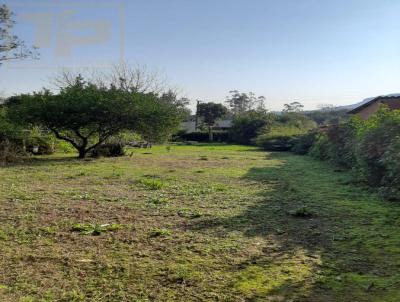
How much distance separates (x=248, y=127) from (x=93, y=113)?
26018mm

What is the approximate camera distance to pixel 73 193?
7.97 m

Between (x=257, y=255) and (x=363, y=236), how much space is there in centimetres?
162

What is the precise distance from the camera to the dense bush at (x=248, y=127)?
40.4 m

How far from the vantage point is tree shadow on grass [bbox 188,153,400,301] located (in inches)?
128

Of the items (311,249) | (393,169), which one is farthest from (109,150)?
(311,249)

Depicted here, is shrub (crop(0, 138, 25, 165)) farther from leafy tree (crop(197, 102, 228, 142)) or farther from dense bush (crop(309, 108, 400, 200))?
leafy tree (crop(197, 102, 228, 142))

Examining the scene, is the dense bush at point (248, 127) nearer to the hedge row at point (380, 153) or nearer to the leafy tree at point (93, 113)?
the leafy tree at point (93, 113)

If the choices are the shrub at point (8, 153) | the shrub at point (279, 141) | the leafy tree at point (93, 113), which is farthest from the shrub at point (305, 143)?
the shrub at point (8, 153)

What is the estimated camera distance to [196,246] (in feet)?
14.6

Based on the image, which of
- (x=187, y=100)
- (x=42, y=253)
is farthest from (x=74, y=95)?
(x=187, y=100)

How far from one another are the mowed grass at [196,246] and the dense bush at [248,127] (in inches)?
1267

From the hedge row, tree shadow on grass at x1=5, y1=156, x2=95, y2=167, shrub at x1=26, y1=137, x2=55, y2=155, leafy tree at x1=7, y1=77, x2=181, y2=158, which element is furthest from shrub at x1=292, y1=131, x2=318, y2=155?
shrub at x1=26, y1=137, x2=55, y2=155

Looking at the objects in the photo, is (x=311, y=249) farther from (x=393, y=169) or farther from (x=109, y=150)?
(x=109, y=150)

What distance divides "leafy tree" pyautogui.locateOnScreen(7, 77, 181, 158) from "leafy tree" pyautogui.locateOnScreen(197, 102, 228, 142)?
37925mm
